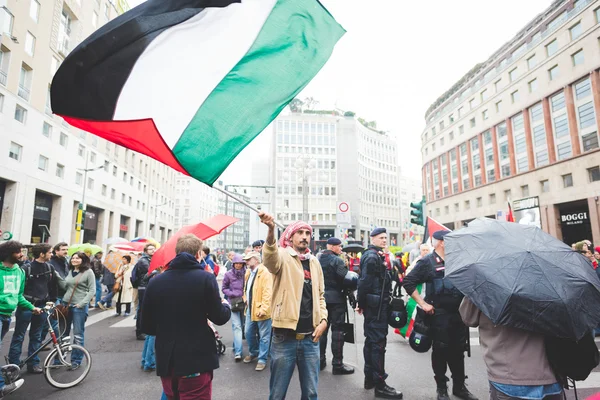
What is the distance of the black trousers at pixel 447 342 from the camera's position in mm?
4363

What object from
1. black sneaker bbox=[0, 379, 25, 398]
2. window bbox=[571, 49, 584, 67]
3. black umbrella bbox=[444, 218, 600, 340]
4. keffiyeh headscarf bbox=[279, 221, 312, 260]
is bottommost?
black sneaker bbox=[0, 379, 25, 398]

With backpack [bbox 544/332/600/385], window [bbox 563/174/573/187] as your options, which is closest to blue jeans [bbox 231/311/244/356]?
backpack [bbox 544/332/600/385]

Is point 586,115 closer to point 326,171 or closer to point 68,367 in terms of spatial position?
point 68,367

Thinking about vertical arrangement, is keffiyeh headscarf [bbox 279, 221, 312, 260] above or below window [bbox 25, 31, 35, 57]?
below

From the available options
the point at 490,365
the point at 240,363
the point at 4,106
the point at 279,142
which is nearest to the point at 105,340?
the point at 240,363

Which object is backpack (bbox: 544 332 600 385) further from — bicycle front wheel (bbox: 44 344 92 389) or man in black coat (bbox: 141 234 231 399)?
bicycle front wheel (bbox: 44 344 92 389)

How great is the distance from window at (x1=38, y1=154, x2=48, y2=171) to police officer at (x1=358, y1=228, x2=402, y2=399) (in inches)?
1169

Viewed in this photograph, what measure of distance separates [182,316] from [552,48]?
48057mm

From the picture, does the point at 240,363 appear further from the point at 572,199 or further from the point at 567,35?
the point at 567,35

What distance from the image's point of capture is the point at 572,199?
34.1 meters

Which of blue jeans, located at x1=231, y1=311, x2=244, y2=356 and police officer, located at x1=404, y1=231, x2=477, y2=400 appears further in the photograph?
blue jeans, located at x1=231, y1=311, x2=244, y2=356

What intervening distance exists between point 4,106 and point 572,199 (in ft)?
156

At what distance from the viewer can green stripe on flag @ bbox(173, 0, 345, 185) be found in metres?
3.40

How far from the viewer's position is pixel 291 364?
130 inches
